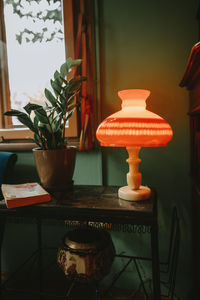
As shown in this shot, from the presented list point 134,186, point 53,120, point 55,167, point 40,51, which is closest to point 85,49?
point 40,51

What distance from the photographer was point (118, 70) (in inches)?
58.1

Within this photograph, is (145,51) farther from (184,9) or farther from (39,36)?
(39,36)

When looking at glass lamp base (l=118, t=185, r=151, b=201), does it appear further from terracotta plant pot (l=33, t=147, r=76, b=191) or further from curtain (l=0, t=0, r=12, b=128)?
curtain (l=0, t=0, r=12, b=128)

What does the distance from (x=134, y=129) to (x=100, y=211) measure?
1.18 ft

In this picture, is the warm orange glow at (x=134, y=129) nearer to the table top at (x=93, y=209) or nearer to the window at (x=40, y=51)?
the table top at (x=93, y=209)

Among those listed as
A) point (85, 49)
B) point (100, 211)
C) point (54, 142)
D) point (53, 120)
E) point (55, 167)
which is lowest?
point (100, 211)

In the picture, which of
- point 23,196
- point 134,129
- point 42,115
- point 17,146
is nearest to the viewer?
point 134,129

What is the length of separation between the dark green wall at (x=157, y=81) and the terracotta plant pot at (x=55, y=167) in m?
0.35

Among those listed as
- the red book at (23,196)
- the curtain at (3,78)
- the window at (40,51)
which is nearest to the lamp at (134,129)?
the red book at (23,196)

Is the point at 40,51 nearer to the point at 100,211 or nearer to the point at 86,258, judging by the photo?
the point at 100,211

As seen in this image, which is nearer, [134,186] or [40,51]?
[134,186]

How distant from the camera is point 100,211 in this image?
977 mm

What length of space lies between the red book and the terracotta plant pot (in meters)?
0.08

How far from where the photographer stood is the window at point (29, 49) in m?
1.64
